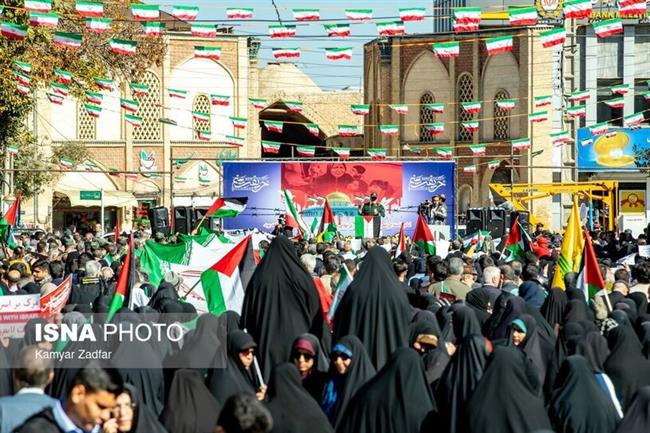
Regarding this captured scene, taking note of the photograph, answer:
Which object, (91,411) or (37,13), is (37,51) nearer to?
(37,13)

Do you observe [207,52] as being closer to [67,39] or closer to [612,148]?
[67,39]

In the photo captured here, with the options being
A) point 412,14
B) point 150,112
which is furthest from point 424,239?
point 150,112

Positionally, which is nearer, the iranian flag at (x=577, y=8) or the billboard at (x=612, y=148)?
the iranian flag at (x=577, y=8)

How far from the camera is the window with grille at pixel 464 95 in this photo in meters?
48.3

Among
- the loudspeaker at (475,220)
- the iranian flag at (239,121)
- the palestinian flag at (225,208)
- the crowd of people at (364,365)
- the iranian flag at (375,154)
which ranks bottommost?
the crowd of people at (364,365)

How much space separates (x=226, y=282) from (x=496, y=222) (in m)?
14.8

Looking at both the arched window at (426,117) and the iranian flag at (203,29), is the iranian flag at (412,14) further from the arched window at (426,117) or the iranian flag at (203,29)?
the arched window at (426,117)

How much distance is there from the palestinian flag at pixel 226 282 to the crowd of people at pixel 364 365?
395 millimetres

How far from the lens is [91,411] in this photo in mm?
6051

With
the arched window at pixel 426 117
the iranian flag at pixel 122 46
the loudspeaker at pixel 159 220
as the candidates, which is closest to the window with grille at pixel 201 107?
the arched window at pixel 426 117

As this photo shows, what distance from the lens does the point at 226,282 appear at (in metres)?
12.2

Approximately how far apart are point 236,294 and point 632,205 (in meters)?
32.8

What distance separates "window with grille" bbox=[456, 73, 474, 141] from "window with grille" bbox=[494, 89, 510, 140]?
3.70ft

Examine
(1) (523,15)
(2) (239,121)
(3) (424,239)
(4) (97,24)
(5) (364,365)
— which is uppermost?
(1) (523,15)
